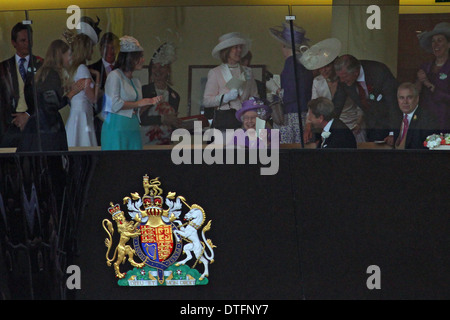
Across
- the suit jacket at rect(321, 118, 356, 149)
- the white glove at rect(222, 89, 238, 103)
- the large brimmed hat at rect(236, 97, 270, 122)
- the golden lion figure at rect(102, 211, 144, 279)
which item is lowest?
the golden lion figure at rect(102, 211, 144, 279)

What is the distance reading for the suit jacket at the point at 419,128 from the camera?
25.1 ft

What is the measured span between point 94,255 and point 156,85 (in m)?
1.47

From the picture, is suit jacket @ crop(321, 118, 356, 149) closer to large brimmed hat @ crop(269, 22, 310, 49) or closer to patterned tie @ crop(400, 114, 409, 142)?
patterned tie @ crop(400, 114, 409, 142)

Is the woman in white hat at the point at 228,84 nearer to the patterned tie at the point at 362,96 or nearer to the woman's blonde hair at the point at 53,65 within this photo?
the patterned tie at the point at 362,96

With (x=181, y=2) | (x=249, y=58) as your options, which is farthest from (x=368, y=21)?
(x=181, y=2)

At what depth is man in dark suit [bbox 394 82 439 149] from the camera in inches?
301

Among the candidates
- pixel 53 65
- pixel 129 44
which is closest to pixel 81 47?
pixel 53 65

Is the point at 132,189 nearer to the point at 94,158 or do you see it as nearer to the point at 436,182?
the point at 94,158

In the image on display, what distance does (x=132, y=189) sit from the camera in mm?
7617

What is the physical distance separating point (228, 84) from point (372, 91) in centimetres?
117

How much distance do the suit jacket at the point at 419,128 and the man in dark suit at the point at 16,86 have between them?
9.91 feet

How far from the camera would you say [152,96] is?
7.68 meters

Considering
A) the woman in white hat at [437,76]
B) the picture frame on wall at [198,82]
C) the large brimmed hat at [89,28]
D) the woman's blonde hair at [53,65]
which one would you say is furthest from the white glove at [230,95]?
the woman in white hat at [437,76]

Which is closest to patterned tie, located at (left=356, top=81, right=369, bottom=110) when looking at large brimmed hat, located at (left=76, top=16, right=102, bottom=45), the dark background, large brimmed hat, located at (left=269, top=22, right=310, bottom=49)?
the dark background
